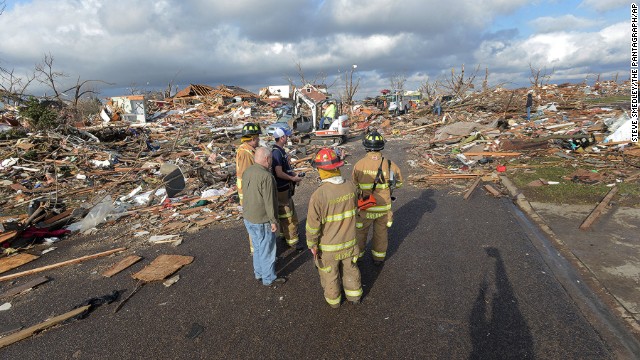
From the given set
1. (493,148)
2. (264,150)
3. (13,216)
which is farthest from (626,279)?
(13,216)

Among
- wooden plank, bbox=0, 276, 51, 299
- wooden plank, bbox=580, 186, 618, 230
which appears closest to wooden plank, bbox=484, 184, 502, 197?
wooden plank, bbox=580, 186, 618, 230

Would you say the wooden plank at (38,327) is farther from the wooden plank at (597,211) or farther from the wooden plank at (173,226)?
the wooden plank at (597,211)

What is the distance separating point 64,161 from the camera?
36.7ft

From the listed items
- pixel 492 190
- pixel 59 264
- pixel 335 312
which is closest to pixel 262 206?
pixel 335 312

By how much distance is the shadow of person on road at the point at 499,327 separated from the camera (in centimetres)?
290

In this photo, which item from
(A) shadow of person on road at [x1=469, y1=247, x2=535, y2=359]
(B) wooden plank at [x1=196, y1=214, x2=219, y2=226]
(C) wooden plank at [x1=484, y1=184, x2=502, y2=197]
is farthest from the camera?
(C) wooden plank at [x1=484, y1=184, x2=502, y2=197]

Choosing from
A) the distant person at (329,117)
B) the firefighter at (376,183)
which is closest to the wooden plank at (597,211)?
the firefighter at (376,183)

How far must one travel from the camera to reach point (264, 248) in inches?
159

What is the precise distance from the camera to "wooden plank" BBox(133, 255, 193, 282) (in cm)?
455

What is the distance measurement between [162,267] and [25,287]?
6.35ft

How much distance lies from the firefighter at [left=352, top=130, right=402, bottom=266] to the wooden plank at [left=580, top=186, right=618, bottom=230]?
12.6 ft

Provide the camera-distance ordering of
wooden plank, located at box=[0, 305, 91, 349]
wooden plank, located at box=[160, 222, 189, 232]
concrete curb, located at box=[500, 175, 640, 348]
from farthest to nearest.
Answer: wooden plank, located at box=[160, 222, 189, 232], wooden plank, located at box=[0, 305, 91, 349], concrete curb, located at box=[500, 175, 640, 348]

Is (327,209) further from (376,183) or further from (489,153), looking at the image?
(489,153)

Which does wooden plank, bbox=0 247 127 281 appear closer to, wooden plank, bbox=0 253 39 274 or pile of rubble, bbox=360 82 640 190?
wooden plank, bbox=0 253 39 274
